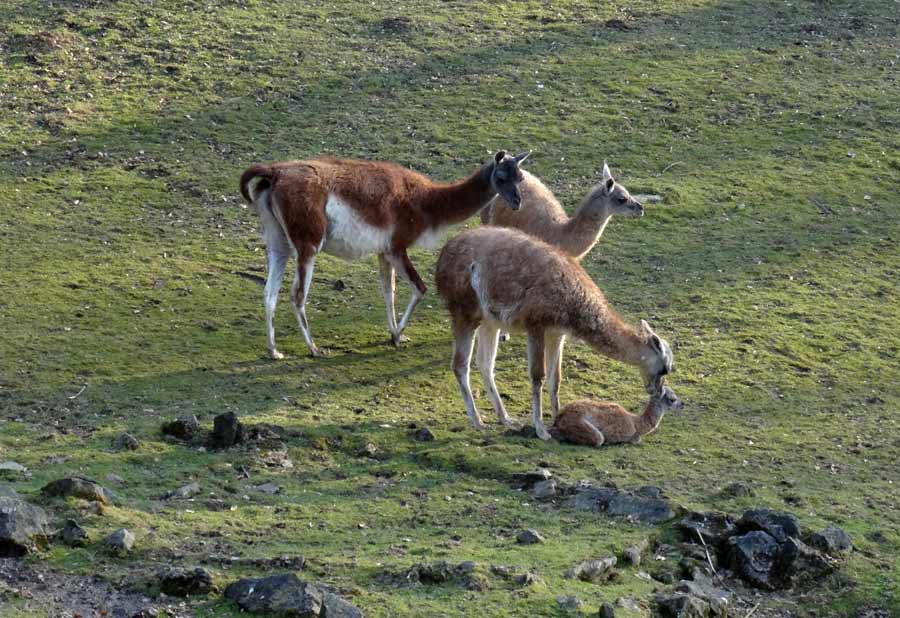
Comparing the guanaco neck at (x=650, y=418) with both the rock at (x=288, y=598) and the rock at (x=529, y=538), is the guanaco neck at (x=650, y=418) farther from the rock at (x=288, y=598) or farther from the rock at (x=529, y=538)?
the rock at (x=288, y=598)

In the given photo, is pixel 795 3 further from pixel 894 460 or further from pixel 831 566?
pixel 831 566

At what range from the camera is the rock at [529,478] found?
33.6 feet

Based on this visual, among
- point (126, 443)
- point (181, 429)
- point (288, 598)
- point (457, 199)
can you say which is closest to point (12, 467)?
point (126, 443)

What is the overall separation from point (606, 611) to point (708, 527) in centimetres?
166

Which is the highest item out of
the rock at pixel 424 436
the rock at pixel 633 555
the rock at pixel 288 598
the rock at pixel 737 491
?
the rock at pixel 288 598

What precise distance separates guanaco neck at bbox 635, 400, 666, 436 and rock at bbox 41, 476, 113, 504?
4.50m

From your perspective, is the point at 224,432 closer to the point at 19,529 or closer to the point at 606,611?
the point at 19,529

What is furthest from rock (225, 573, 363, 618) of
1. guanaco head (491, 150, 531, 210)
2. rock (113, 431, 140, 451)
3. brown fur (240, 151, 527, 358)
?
guanaco head (491, 150, 531, 210)

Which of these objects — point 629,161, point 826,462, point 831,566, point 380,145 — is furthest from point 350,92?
point 831,566

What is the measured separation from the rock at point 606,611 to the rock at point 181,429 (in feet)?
12.6

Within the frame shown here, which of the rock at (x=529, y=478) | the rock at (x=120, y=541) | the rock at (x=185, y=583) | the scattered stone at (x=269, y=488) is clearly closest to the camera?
the rock at (x=185, y=583)

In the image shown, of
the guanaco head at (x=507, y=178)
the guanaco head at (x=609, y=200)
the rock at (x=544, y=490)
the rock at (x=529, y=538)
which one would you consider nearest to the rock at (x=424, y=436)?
the rock at (x=544, y=490)

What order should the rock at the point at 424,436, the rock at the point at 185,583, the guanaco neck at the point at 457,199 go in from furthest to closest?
the guanaco neck at the point at 457,199
the rock at the point at 424,436
the rock at the point at 185,583

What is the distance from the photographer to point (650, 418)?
1162 cm
